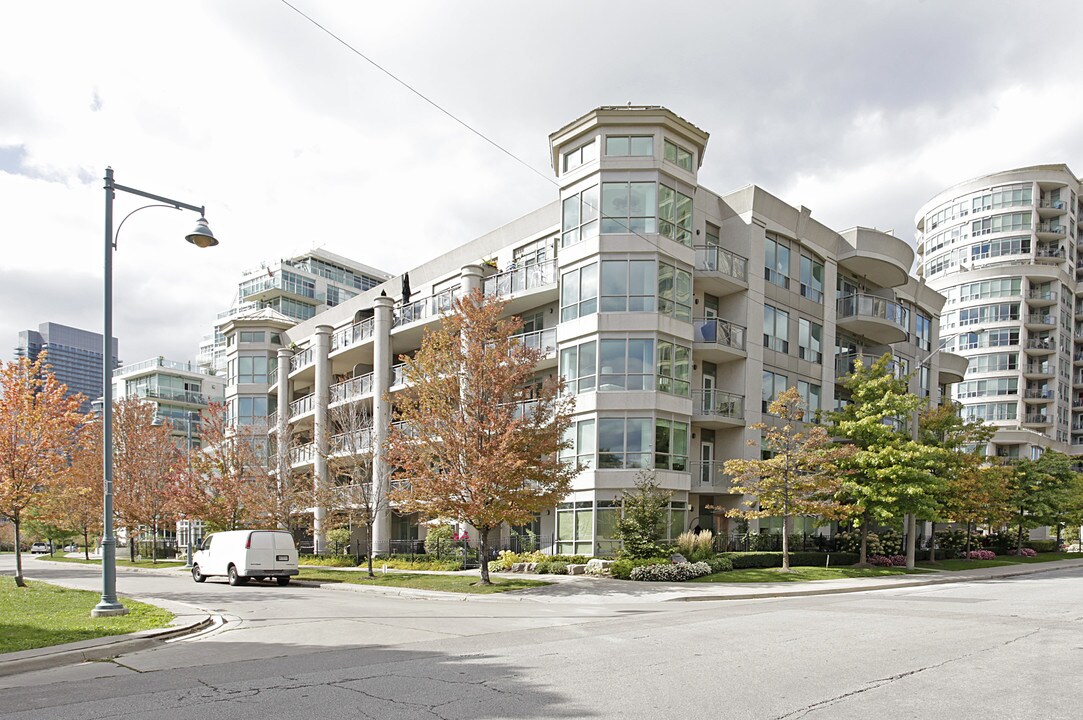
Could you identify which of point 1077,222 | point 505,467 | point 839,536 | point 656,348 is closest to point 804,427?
point 839,536

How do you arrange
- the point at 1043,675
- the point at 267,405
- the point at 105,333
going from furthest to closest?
the point at 267,405 → the point at 105,333 → the point at 1043,675

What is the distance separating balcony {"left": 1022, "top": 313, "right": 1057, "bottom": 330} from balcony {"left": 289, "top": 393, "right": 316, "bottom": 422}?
7492 centimetres

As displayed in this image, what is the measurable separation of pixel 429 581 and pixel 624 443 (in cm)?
886

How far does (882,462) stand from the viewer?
3086 cm

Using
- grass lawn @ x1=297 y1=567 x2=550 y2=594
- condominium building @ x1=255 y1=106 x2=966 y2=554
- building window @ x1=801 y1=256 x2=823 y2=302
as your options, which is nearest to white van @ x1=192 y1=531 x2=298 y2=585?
grass lawn @ x1=297 y1=567 x2=550 y2=594

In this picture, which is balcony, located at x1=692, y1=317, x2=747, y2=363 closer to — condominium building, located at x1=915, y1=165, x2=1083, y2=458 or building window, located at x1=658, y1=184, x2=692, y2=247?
building window, located at x1=658, y1=184, x2=692, y2=247

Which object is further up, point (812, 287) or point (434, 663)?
point (812, 287)

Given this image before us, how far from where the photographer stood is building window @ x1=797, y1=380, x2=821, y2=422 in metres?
37.3

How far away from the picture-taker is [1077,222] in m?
88.1

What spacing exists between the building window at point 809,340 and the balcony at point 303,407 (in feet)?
90.6

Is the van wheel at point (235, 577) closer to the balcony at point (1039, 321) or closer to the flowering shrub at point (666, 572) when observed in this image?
the flowering shrub at point (666, 572)

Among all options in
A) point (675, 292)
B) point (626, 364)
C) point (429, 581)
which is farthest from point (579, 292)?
point (429, 581)

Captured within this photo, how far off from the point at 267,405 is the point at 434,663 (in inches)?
1876

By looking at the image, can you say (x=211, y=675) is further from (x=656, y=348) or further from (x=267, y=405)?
(x=267, y=405)
